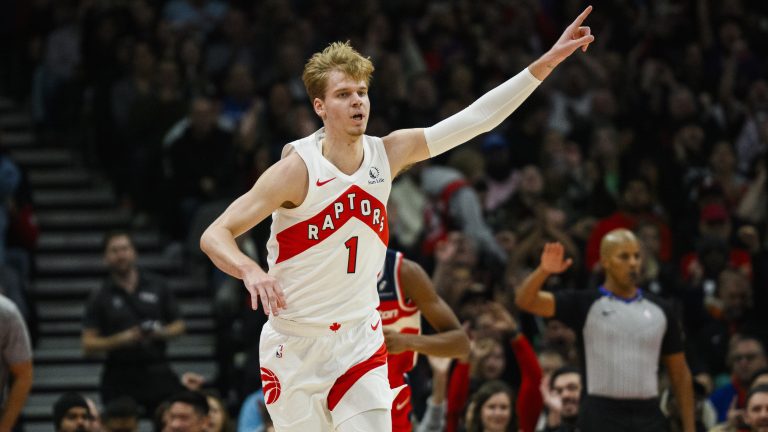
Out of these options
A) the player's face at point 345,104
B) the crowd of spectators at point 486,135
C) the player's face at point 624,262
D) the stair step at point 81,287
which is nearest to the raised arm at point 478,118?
the player's face at point 345,104

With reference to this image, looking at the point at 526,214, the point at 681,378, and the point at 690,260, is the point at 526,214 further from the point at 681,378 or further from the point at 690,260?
the point at 681,378

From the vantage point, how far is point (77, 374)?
13523mm

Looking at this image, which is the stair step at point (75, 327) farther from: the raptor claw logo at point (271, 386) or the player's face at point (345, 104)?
the player's face at point (345, 104)

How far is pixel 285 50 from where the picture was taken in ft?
50.4

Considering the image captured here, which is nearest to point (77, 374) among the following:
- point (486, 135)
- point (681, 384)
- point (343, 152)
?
point (486, 135)

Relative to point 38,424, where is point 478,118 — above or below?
above

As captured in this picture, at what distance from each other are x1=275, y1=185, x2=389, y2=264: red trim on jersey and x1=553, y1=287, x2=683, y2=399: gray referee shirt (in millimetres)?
3043

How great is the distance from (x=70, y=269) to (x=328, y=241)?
29.1 feet

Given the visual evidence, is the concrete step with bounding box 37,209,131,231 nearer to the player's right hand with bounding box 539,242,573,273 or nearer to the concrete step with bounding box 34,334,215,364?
the concrete step with bounding box 34,334,215,364

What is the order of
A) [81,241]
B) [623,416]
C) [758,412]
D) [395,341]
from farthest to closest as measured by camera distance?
[81,241], [758,412], [623,416], [395,341]

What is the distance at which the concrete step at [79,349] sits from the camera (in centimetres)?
Result: 1363

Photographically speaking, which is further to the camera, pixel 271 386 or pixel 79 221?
pixel 79 221

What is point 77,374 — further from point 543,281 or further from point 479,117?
point 479,117

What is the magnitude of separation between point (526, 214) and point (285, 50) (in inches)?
137
